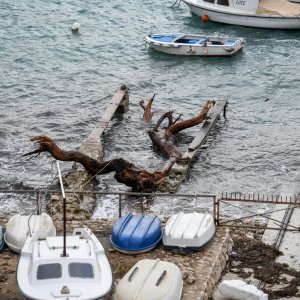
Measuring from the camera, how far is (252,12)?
52.9 m

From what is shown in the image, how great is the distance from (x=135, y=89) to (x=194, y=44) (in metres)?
5.28

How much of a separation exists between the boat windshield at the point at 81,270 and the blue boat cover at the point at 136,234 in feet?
9.24

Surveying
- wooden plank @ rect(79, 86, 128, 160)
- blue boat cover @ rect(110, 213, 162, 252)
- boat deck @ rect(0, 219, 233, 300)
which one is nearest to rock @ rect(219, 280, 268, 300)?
boat deck @ rect(0, 219, 233, 300)

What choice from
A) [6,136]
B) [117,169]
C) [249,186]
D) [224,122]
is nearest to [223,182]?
[249,186]

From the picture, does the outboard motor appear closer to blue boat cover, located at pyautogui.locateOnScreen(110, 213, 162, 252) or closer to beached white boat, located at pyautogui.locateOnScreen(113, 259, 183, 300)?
blue boat cover, located at pyautogui.locateOnScreen(110, 213, 162, 252)

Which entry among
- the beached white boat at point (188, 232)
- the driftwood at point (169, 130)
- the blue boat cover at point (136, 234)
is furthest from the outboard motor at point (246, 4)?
the blue boat cover at point (136, 234)

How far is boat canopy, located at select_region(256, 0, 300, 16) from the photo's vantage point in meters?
52.9

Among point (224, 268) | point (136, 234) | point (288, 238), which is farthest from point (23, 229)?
point (288, 238)

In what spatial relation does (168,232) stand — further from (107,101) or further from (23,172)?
(107,101)

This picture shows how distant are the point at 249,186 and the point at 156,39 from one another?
17.9 meters

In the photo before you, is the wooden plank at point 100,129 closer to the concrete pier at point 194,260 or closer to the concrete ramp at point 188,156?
the concrete ramp at point 188,156

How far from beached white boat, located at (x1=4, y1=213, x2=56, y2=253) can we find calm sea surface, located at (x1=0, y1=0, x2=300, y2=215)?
6205mm

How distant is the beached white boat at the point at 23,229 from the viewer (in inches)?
896

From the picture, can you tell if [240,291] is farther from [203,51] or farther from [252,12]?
[252,12]
